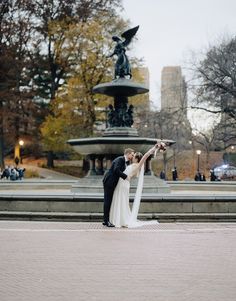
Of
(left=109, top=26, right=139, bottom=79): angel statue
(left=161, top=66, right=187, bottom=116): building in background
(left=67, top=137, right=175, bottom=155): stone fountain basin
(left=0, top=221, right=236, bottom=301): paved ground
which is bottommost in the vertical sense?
(left=0, top=221, right=236, bottom=301): paved ground

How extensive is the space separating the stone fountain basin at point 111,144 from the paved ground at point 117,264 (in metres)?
7.52

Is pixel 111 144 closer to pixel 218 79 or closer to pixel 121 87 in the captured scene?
pixel 121 87

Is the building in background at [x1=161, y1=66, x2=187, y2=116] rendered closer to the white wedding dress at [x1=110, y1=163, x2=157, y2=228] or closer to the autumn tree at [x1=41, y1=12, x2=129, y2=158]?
the autumn tree at [x1=41, y1=12, x2=129, y2=158]

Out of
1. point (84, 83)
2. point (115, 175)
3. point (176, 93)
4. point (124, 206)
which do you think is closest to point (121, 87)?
point (115, 175)

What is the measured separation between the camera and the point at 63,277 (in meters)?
7.68

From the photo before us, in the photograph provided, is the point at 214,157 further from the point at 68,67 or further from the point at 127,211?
the point at 127,211

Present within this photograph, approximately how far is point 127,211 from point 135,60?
38.4m

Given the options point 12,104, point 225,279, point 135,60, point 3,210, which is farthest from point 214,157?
point 225,279

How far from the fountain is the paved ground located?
7543 mm

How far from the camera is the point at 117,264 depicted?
8.74 meters

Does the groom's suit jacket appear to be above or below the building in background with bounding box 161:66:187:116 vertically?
below

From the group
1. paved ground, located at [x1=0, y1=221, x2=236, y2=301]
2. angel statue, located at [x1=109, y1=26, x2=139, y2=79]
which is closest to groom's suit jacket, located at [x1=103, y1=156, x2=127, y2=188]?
paved ground, located at [x1=0, y1=221, x2=236, y2=301]

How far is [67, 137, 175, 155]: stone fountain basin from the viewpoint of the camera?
21.0 metres

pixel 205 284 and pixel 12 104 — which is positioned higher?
pixel 12 104
